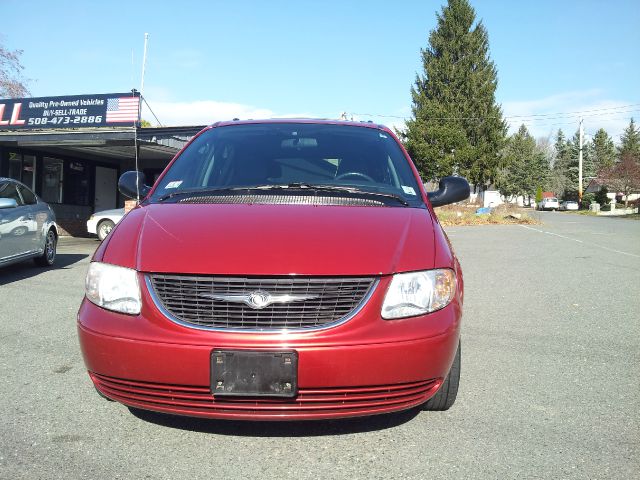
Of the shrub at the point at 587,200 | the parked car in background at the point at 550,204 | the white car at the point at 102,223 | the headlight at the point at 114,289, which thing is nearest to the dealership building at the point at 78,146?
the white car at the point at 102,223

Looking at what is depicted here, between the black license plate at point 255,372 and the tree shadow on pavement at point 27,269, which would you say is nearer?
the black license plate at point 255,372

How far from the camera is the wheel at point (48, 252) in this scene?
9250 mm

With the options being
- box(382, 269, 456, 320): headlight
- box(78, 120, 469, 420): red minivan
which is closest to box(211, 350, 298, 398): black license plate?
box(78, 120, 469, 420): red minivan

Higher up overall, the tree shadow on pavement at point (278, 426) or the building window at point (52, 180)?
the building window at point (52, 180)

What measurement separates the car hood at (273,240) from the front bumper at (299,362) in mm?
197

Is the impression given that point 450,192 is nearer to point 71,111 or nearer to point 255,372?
point 255,372

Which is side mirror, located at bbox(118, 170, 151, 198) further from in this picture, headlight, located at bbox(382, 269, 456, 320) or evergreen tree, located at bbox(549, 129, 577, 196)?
evergreen tree, located at bbox(549, 129, 577, 196)

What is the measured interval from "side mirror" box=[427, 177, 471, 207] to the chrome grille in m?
1.57

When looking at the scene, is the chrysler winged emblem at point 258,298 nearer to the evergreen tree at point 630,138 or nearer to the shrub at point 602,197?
the shrub at point 602,197

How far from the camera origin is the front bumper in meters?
2.21

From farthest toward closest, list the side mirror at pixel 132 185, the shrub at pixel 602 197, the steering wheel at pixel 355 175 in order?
the shrub at pixel 602 197 → the side mirror at pixel 132 185 → the steering wheel at pixel 355 175

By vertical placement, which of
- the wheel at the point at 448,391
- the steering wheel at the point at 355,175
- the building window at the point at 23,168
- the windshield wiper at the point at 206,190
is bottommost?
the wheel at the point at 448,391

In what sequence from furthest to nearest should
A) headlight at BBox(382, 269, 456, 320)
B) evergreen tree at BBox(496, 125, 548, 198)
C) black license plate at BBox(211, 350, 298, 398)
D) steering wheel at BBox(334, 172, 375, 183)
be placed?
evergreen tree at BBox(496, 125, 548, 198) → steering wheel at BBox(334, 172, 375, 183) → headlight at BBox(382, 269, 456, 320) → black license plate at BBox(211, 350, 298, 398)

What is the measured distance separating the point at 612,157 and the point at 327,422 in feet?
301
